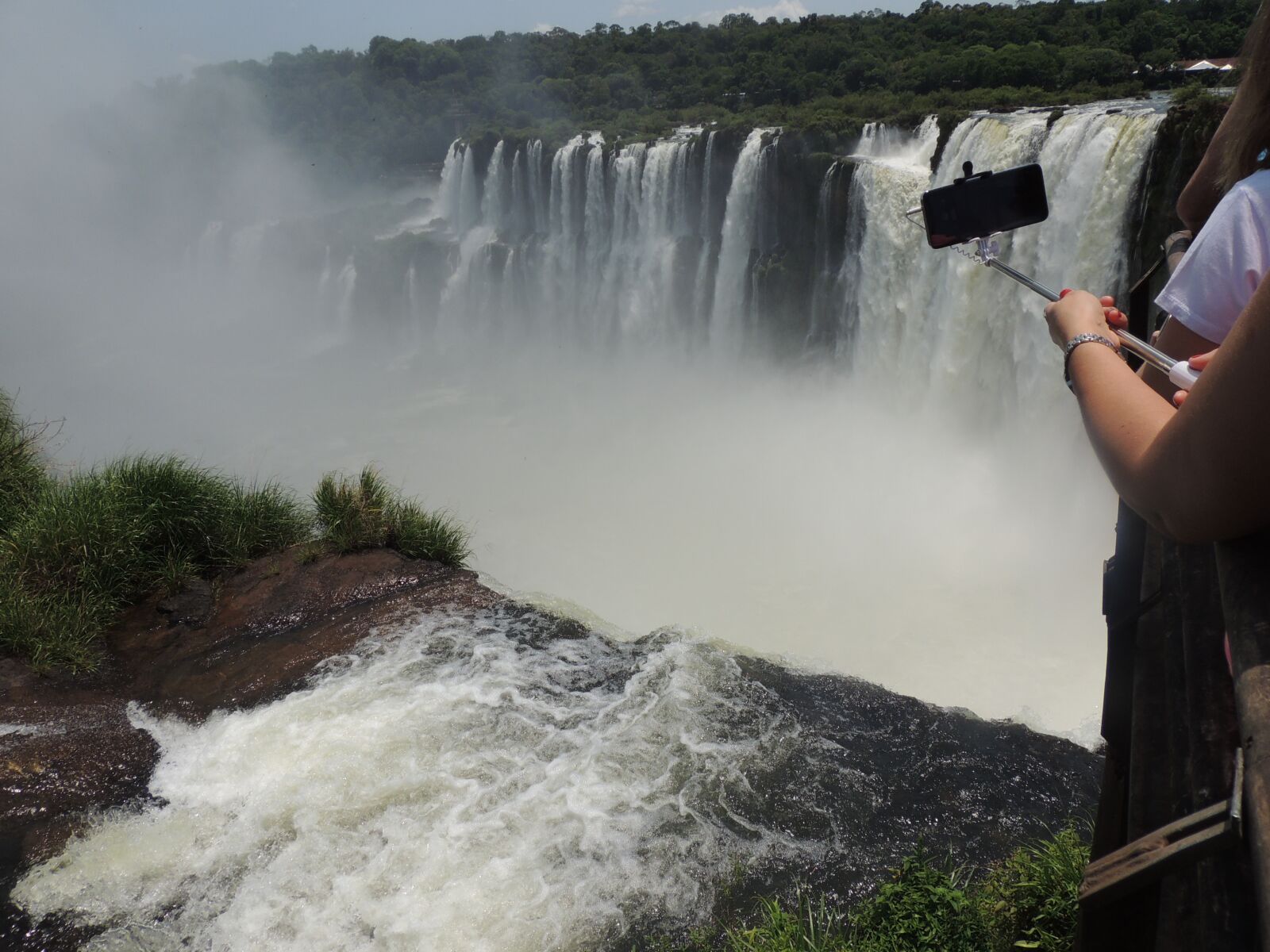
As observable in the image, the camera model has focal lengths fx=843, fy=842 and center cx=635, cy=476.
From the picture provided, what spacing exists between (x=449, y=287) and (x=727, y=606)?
1612 centimetres

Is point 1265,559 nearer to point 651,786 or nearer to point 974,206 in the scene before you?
point 974,206

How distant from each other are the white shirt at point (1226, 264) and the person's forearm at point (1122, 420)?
15cm

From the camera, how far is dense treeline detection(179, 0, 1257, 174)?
750 inches

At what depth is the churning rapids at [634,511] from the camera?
151 inches

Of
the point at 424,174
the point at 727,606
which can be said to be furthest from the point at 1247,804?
the point at 424,174

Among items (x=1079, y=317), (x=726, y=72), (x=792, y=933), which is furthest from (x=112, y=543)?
(x=726, y=72)

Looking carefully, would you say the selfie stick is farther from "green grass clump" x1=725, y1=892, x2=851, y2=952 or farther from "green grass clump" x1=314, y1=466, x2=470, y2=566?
"green grass clump" x1=314, y1=466, x2=470, y2=566

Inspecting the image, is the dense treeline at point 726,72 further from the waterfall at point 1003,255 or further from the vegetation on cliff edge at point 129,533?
the vegetation on cliff edge at point 129,533

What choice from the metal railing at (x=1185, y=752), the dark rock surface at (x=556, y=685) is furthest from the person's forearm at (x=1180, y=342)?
the dark rock surface at (x=556, y=685)

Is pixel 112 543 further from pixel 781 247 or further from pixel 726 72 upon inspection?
pixel 726 72

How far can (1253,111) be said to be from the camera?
4.33ft

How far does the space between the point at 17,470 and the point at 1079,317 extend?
7839 mm

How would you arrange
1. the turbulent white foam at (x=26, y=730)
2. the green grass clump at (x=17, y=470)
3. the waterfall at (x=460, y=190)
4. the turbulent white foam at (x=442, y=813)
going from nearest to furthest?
1. the turbulent white foam at (x=442, y=813)
2. the turbulent white foam at (x=26, y=730)
3. the green grass clump at (x=17, y=470)
4. the waterfall at (x=460, y=190)

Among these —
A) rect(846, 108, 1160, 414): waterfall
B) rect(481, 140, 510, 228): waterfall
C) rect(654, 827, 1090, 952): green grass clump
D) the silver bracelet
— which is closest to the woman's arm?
the silver bracelet
